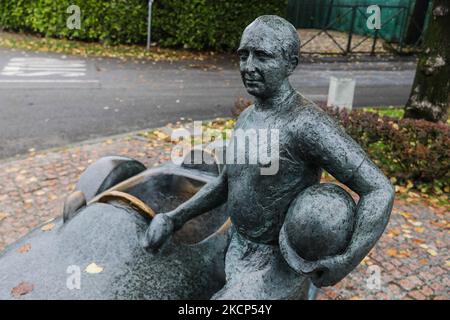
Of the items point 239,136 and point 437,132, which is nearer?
point 239,136

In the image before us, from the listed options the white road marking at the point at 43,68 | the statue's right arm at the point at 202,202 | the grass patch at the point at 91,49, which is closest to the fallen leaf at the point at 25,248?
the statue's right arm at the point at 202,202

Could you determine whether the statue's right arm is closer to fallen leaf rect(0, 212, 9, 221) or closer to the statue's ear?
the statue's ear

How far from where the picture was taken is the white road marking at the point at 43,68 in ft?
39.4

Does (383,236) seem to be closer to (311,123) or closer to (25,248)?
(311,123)

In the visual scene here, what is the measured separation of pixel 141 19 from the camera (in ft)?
50.8

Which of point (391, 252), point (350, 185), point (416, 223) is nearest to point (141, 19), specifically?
point (416, 223)

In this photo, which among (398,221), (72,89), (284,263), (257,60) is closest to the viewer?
(257,60)

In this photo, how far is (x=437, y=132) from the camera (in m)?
6.61

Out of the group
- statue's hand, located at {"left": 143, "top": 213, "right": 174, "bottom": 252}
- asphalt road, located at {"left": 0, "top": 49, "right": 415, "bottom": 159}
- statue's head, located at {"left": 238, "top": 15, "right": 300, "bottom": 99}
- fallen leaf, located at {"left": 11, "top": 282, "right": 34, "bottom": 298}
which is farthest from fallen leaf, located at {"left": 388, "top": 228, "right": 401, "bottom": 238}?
asphalt road, located at {"left": 0, "top": 49, "right": 415, "bottom": 159}

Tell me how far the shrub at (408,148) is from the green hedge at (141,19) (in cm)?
961

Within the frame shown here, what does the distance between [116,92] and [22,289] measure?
28.9 feet

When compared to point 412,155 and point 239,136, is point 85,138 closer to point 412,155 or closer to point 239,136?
point 412,155

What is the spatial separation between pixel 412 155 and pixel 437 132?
50cm
